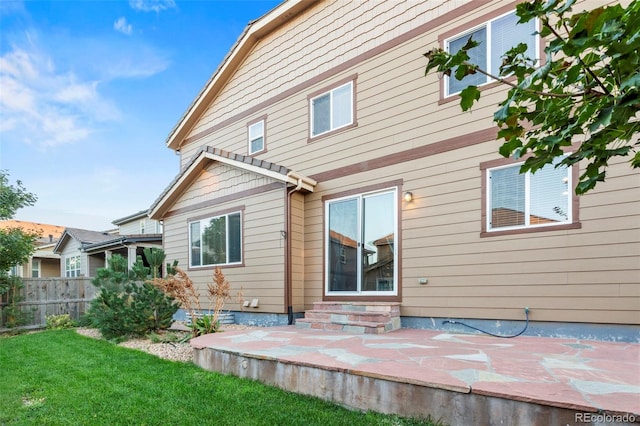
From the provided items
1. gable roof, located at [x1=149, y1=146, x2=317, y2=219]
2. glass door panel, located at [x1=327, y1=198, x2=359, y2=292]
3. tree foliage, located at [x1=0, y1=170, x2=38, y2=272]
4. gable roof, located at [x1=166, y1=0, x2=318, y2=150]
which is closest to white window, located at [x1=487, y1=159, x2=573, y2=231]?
glass door panel, located at [x1=327, y1=198, x2=359, y2=292]

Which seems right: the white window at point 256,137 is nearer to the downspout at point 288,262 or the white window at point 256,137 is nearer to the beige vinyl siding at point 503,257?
the downspout at point 288,262

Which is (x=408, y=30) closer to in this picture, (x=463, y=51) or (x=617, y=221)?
(x=617, y=221)

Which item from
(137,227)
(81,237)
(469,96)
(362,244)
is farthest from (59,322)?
(469,96)

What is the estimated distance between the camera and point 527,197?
5.05 meters

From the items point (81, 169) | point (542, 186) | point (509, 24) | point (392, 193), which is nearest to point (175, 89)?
point (81, 169)

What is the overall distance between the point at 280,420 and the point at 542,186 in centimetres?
442

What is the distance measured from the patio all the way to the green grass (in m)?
0.15

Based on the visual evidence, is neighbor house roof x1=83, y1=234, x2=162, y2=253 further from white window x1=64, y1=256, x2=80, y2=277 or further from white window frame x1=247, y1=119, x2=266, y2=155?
white window frame x1=247, y1=119, x2=266, y2=155

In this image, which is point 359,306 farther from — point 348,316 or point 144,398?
point 144,398

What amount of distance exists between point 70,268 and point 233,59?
1567 cm

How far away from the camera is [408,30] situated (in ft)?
21.1

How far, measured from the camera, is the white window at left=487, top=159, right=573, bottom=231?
4.80 meters

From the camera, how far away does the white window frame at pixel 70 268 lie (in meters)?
17.9

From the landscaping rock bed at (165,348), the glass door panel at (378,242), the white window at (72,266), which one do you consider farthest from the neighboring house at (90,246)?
the glass door panel at (378,242)
